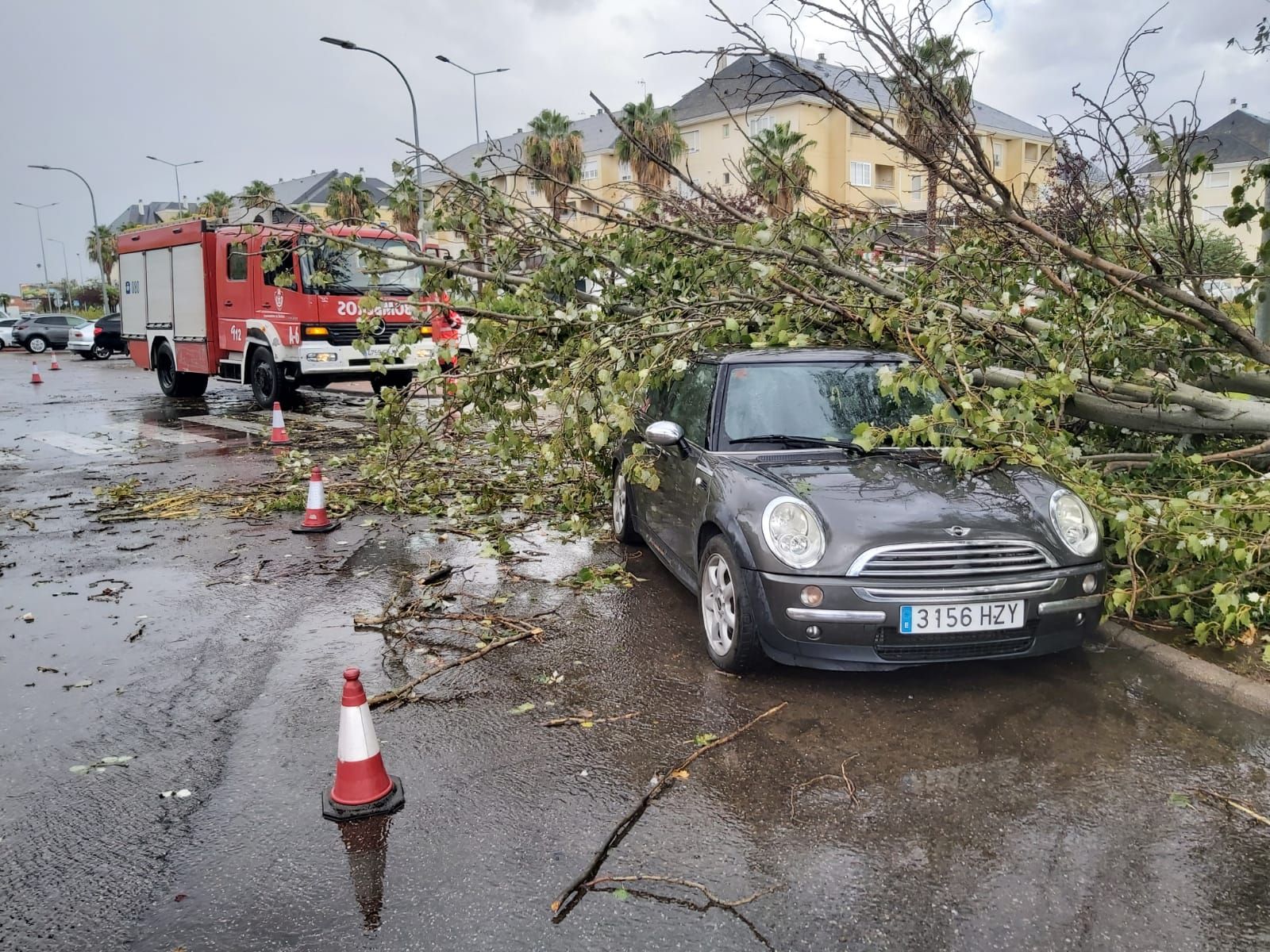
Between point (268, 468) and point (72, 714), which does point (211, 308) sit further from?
point (72, 714)

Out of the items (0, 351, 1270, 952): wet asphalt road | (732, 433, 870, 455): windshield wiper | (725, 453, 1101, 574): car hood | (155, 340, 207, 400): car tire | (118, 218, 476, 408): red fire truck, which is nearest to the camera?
(0, 351, 1270, 952): wet asphalt road

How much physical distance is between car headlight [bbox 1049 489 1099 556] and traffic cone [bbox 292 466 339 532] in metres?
5.58

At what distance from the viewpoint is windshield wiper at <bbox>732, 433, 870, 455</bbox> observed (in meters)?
5.05

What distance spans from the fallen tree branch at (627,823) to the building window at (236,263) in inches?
549

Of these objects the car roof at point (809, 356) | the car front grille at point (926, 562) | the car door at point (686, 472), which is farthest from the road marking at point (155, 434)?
the car front grille at point (926, 562)

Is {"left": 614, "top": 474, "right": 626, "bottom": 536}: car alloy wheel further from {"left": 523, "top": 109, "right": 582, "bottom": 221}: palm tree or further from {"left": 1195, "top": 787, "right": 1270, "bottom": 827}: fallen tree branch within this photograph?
{"left": 523, "top": 109, "right": 582, "bottom": 221}: palm tree

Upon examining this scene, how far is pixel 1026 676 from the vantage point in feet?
15.0

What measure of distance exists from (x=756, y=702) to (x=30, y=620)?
14.0 feet

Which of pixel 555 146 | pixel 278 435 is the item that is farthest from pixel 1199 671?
pixel 555 146

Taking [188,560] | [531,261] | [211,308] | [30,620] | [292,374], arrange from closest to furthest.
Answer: [30,620]
[188,560]
[531,261]
[292,374]
[211,308]

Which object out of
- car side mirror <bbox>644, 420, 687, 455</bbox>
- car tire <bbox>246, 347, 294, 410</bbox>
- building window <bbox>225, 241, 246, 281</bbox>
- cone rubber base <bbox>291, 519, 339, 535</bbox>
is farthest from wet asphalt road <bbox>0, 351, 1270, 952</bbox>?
building window <bbox>225, 241, 246, 281</bbox>

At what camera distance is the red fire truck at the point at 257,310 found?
14812 millimetres

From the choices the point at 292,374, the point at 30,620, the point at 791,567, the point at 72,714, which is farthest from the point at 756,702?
the point at 292,374

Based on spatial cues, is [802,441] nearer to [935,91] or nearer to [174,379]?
[935,91]
